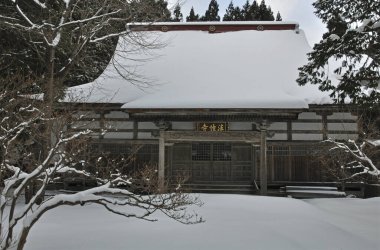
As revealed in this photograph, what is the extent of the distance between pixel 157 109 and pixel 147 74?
129 inches

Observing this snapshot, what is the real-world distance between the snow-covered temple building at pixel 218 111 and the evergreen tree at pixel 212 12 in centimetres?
1948

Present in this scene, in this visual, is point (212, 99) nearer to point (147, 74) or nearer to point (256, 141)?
point (256, 141)

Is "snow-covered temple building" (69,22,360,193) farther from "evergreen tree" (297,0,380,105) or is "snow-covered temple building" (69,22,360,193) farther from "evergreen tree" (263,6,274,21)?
"evergreen tree" (263,6,274,21)

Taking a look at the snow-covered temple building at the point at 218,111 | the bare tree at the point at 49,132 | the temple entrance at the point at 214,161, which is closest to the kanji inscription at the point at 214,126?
the snow-covered temple building at the point at 218,111

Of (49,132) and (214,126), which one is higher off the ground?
(214,126)

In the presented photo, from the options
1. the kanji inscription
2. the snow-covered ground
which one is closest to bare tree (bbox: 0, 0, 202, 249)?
the snow-covered ground

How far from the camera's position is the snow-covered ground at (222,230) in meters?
7.80

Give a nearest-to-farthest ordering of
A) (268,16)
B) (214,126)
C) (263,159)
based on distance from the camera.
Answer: (263,159), (214,126), (268,16)

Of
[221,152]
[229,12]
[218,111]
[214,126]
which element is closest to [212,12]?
Answer: [229,12]

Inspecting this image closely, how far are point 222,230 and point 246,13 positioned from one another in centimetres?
3202

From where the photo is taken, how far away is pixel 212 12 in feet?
126

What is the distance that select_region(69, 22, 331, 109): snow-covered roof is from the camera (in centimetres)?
1486

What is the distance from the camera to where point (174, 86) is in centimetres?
1636

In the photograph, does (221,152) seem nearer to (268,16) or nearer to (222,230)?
(222,230)
